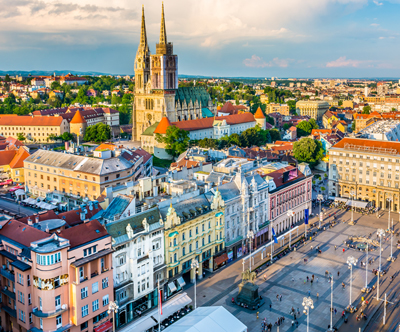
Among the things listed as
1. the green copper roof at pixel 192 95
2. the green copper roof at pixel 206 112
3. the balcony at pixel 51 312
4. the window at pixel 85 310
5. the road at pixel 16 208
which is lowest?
the road at pixel 16 208

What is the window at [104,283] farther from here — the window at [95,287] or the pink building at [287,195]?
the pink building at [287,195]

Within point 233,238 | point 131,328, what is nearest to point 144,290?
point 131,328

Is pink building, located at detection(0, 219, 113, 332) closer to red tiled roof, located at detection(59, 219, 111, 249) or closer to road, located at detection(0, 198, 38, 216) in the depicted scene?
red tiled roof, located at detection(59, 219, 111, 249)

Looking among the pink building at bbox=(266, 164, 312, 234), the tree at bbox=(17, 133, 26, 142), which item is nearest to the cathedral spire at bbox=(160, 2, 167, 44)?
the tree at bbox=(17, 133, 26, 142)

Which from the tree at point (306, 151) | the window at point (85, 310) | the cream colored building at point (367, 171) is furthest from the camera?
the tree at point (306, 151)

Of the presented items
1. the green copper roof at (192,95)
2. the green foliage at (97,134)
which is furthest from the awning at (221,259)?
the green copper roof at (192,95)

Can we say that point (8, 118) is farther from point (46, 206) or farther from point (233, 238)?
point (233, 238)

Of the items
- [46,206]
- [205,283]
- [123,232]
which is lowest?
[205,283]
